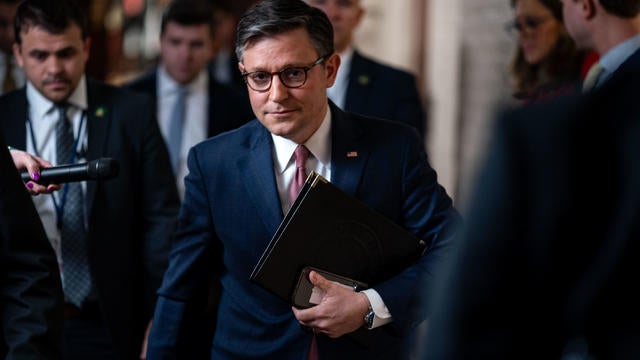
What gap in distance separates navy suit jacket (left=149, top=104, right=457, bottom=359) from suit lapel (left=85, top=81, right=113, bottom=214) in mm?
828

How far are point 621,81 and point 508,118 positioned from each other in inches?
6.1

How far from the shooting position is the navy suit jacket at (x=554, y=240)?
50.6 inches

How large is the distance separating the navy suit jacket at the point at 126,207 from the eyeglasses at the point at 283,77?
106 centimetres

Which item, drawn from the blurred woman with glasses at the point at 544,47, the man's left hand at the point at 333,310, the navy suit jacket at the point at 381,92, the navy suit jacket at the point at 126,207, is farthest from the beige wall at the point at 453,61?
the man's left hand at the point at 333,310

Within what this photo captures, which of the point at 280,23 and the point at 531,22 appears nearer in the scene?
the point at 280,23

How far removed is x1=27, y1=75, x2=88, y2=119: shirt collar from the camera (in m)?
3.91

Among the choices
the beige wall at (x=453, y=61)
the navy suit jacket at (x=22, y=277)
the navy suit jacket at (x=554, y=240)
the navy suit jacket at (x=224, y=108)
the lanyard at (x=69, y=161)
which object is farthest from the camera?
the beige wall at (x=453, y=61)

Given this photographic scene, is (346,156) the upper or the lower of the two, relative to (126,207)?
upper

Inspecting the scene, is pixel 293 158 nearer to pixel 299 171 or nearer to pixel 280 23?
pixel 299 171

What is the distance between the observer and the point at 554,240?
1300mm

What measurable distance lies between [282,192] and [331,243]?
0.91 feet

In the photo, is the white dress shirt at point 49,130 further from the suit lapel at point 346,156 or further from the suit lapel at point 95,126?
the suit lapel at point 346,156

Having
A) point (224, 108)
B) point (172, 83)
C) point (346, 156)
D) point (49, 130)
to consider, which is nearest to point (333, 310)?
point (346, 156)

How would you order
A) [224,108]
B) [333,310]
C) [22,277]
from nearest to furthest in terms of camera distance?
[22,277], [333,310], [224,108]
